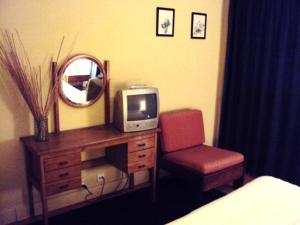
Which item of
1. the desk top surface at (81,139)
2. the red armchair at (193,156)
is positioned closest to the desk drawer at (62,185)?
the desk top surface at (81,139)

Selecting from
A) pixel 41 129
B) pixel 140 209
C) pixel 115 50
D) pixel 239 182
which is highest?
pixel 115 50

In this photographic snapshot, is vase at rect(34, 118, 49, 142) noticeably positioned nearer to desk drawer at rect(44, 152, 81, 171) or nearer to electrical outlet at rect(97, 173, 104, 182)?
desk drawer at rect(44, 152, 81, 171)

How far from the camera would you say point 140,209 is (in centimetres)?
283

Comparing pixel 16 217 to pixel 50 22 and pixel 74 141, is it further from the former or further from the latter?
pixel 50 22

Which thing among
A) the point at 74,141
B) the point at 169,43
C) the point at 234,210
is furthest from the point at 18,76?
the point at 234,210

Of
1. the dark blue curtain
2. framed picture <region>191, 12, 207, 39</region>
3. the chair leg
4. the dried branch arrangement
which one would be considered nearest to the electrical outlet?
the dried branch arrangement

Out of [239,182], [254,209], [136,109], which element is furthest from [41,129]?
[239,182]

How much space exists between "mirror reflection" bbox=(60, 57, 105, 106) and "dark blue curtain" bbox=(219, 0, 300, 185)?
5.76ft

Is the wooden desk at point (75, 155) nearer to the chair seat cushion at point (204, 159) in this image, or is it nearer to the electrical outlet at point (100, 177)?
the electrical outlet at point (100, 177)

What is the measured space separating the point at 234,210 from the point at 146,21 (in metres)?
2.02

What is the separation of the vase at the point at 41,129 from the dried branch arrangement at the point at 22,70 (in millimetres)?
25

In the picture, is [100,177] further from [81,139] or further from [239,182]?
[239,182]

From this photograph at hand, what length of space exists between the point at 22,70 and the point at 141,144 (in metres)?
1.19

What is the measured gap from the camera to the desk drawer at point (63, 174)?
2.25 m
